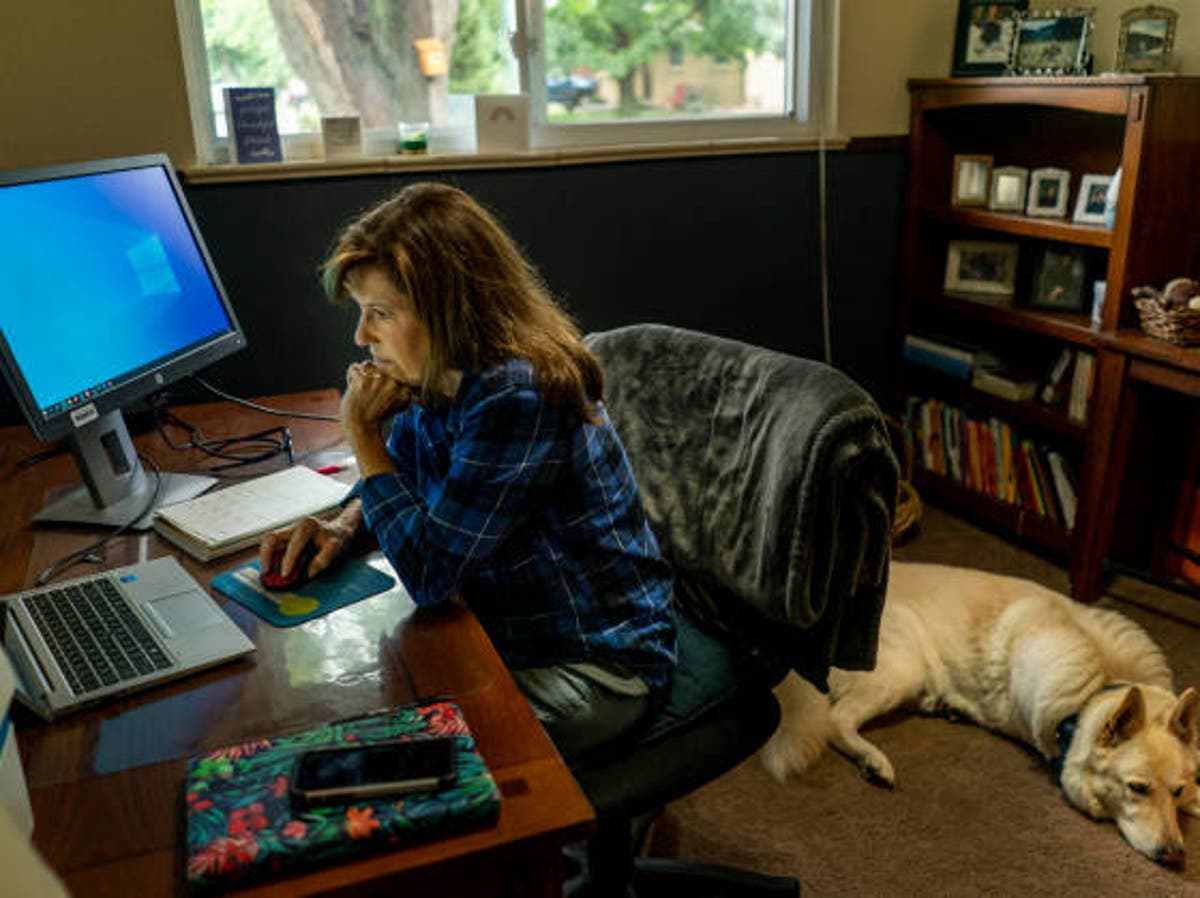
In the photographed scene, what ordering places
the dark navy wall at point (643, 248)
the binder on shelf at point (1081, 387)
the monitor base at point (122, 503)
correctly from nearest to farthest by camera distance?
the monitor base at point (122, 503) < the dark navy wall at point (643, 248) < the binder on shelf at point (1081, 387)

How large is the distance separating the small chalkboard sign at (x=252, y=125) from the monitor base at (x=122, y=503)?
0.95m

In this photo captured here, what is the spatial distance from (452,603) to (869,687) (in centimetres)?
126

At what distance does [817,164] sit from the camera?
9.79ft

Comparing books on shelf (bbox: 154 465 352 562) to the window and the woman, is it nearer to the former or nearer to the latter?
the woman

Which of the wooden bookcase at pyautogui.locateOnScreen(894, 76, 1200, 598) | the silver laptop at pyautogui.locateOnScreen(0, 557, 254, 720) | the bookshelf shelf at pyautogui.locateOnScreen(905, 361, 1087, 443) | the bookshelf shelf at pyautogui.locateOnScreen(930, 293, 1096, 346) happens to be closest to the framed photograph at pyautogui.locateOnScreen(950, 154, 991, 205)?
the wooden bookcase at pyautogui.locateOnScreen(894, 76, 1200, 598)

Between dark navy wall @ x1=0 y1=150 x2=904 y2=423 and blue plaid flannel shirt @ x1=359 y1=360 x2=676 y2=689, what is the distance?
1.24 metres

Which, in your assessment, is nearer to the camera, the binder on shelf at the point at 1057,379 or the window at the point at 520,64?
the window at the point at 520,64

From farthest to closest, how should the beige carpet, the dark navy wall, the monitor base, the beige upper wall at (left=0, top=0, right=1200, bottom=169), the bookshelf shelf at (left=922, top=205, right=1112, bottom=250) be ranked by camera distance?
the bookshelf shelf at (left=922, top=205, right=1112, bottom=250) → the dark navy wall → the beige upper wall at (left=0, top=0, right=1200, bottom=169) → the beige carpet → the monitor base

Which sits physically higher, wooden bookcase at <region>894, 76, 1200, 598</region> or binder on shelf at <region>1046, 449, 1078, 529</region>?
wooden bookcase at <region>894, 76, 1200, 598</region>

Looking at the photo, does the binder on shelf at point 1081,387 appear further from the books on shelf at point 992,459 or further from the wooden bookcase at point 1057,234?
the books on shelf at point 992,459

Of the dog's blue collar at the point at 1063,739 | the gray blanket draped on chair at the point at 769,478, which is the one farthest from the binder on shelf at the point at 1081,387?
the gray blanket draped on chair at the point at 769,478

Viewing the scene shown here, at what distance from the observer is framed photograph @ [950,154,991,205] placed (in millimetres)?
3016

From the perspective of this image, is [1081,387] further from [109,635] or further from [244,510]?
[109,635]

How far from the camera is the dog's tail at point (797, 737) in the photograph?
2137mm
